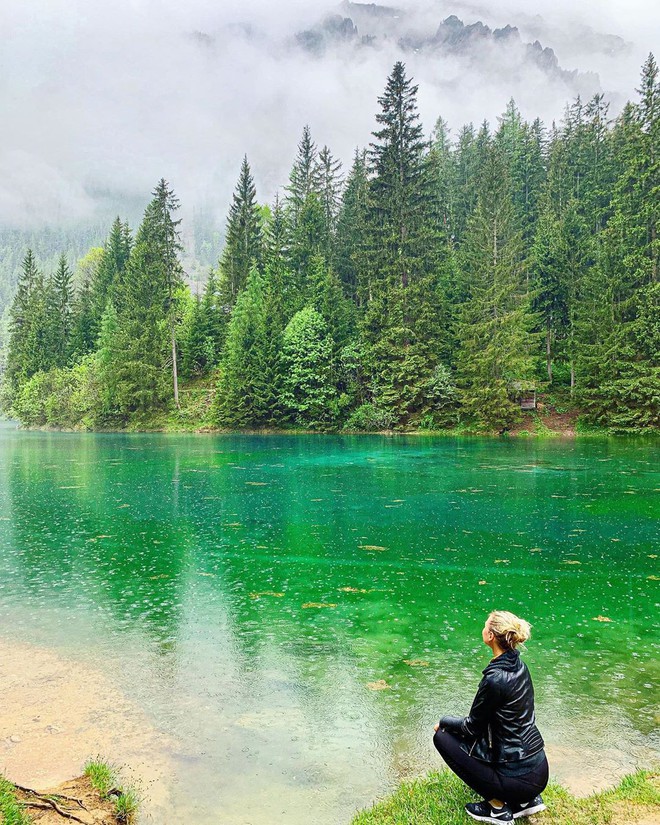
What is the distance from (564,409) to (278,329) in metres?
26.0

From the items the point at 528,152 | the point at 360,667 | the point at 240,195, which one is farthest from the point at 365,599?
the point at 528,152

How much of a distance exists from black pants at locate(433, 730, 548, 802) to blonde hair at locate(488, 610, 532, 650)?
2.89 feet

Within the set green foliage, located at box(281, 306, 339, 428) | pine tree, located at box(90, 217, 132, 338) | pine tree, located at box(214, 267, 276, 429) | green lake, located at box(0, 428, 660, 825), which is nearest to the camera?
green lake, located at box(0, 428, 660, 825)

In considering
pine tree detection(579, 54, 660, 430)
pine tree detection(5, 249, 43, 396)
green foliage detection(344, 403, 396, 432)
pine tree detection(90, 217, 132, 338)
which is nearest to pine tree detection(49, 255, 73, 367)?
pine tree detection(5, 249, 43, 396)

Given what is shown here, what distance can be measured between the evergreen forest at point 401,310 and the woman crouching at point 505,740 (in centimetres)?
4234

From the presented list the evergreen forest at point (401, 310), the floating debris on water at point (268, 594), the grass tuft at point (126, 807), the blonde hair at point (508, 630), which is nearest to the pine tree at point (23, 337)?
the evergreen forest at point (401, 310)

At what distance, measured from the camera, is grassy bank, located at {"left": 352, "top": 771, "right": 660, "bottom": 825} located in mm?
4191

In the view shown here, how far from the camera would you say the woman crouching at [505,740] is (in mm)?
4180

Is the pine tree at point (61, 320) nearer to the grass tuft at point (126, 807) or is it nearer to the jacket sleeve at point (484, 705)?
the grass tuft at point (126, 807)

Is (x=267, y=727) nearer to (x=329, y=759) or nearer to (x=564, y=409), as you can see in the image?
(x=329, y=759)

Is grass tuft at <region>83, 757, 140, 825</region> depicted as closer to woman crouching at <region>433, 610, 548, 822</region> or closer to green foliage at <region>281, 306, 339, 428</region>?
woman crouching at <region>433, 610, 548, 822</region>

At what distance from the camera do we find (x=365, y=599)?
10.2 m

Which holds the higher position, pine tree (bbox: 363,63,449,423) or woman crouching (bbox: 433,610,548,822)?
pine tree (bbox: 363,63,449,423)

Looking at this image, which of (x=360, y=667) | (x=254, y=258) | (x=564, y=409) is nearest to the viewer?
(x=360, y=667)
